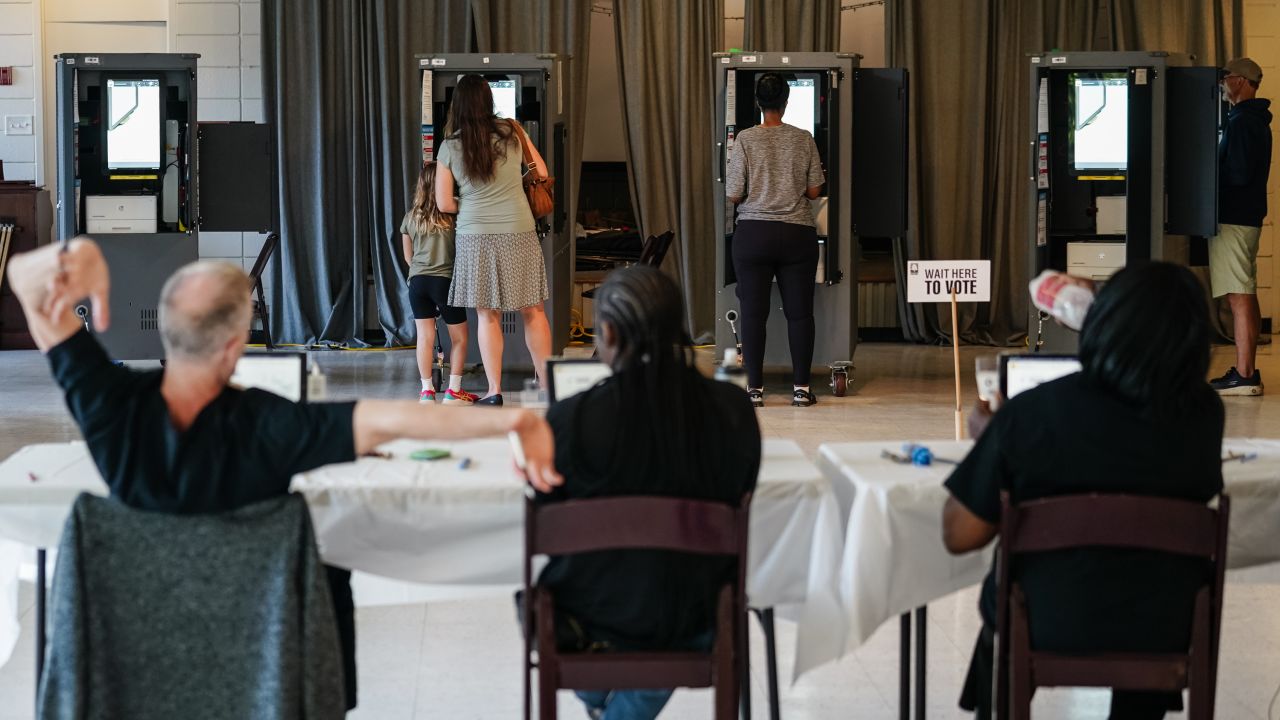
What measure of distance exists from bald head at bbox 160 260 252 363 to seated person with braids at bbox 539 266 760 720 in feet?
1.80

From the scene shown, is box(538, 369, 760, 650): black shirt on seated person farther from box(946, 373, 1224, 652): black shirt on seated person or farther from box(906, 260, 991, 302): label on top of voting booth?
box(906, 260, 991, 302): label on top of voting booth

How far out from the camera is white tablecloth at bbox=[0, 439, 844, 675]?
9.21ft

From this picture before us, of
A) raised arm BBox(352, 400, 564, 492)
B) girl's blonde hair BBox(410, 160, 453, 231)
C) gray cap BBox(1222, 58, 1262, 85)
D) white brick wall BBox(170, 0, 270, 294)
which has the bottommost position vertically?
raised arm BBox(352, 400, 564, 492)

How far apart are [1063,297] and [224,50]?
8.36 metres

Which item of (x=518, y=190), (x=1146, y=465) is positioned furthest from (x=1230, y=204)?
(x=1146, y=465)

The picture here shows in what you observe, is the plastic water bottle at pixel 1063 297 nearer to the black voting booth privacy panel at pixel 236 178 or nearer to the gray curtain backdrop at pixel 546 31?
the black voting booth privacy panel at pixel 236 178

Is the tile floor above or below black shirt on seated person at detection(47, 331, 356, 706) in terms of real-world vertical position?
below

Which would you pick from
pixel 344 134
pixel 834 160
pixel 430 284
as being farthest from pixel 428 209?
pixel 344 134

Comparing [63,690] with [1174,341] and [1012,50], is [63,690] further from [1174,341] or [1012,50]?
[1012,50]

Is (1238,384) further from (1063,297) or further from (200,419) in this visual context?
(200,419)

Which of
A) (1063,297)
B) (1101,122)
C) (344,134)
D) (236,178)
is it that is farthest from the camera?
(344,134)

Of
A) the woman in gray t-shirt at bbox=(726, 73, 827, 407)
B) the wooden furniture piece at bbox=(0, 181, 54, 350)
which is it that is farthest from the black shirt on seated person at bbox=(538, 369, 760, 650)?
the wooden furniture piece at bbox=(0, 181, 54, 350)

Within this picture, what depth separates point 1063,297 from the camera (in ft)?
9.12

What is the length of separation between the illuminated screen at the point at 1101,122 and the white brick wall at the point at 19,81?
22.3 ft
